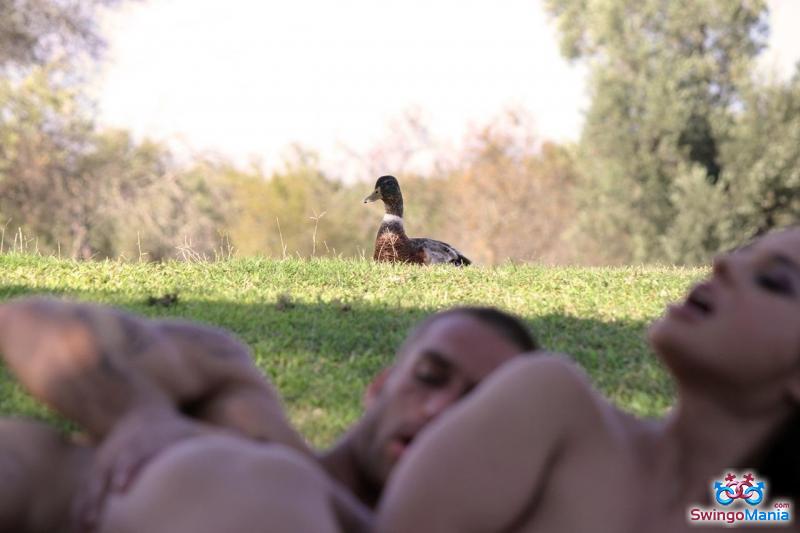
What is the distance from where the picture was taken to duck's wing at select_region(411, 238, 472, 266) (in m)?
11.6

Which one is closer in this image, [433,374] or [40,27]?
[433,374]

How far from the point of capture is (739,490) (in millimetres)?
2676

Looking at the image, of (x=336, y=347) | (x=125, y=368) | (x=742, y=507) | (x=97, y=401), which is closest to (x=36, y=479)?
(x=97, y=401)

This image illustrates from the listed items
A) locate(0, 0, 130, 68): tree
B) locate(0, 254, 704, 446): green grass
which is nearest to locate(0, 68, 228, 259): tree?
locate(0, 0, 130, 68): tree

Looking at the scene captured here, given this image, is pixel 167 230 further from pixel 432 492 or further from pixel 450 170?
pixel 432 492

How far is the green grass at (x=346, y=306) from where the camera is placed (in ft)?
19.9

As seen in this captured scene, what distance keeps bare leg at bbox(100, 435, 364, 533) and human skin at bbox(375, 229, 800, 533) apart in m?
0.26

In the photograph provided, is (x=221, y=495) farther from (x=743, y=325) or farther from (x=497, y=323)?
(x=743, y=325)

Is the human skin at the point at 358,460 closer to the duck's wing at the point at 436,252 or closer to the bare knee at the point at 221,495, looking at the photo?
the bare knee at the point at 221,495

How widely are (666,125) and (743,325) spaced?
3150 cm

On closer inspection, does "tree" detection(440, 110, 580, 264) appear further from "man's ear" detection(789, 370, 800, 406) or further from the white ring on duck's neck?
"man's ear" detection(789, 370, 800, 406)

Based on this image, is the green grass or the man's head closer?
the man's head

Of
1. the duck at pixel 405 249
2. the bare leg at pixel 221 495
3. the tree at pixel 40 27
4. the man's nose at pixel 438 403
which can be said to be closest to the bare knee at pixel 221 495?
the bare leg at pixel 221 495

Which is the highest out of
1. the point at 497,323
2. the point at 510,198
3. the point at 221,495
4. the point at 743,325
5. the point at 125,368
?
the point at 743,325
